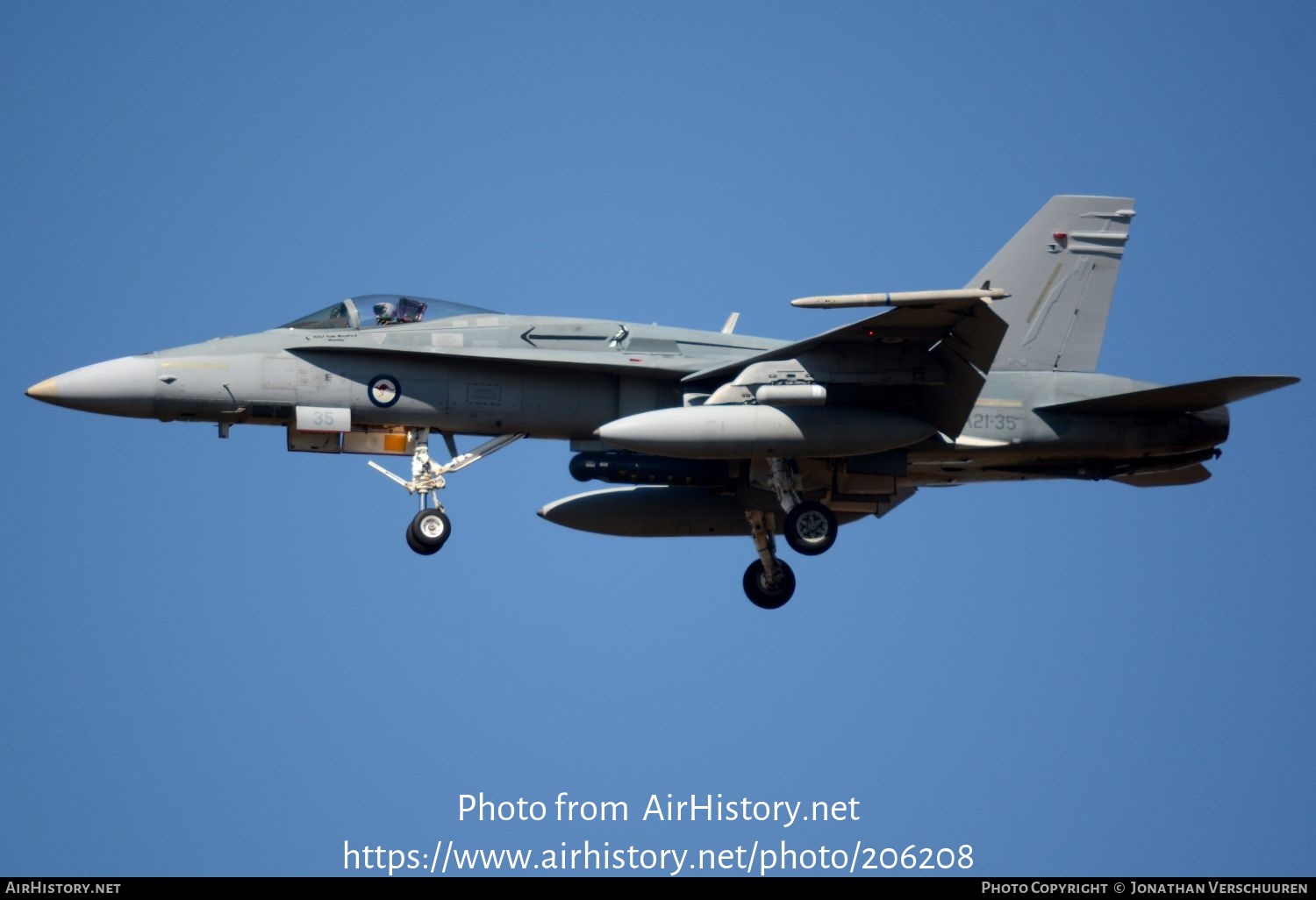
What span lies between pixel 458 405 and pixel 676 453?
270 cm

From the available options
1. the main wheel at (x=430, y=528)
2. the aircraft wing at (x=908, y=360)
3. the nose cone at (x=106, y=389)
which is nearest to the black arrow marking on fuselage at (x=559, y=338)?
the aircraft wing at (x=908, y=360)

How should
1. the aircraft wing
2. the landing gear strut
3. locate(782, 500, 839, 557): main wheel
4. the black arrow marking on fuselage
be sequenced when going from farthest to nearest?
the landing gear strut, locate(782, 500, 839, 557): main wheel, the black arrow marking on fuselage, the aircraft wing

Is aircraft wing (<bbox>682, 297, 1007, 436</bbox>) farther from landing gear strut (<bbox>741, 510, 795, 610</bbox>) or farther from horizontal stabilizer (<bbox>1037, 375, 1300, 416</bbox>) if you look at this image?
landing gear strut (<bbox>741, 510, 795, 610</bbox>)

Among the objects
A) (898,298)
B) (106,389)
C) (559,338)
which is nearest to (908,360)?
(898,298)

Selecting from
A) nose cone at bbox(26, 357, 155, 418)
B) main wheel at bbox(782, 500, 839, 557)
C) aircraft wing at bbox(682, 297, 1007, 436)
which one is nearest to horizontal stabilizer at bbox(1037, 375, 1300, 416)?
aircraft wing at bbox(682, 297, 1007, 436)

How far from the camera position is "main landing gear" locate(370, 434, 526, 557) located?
65.8 feet

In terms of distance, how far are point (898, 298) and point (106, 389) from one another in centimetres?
812

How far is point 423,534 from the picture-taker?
65.8 ft

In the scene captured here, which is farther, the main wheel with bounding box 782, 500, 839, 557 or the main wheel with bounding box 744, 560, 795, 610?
the main wheel with bounding box 744, 560, 795, 610

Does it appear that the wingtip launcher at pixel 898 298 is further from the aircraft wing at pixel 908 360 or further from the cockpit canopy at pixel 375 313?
the cockpit canopy at pixel 375 313
